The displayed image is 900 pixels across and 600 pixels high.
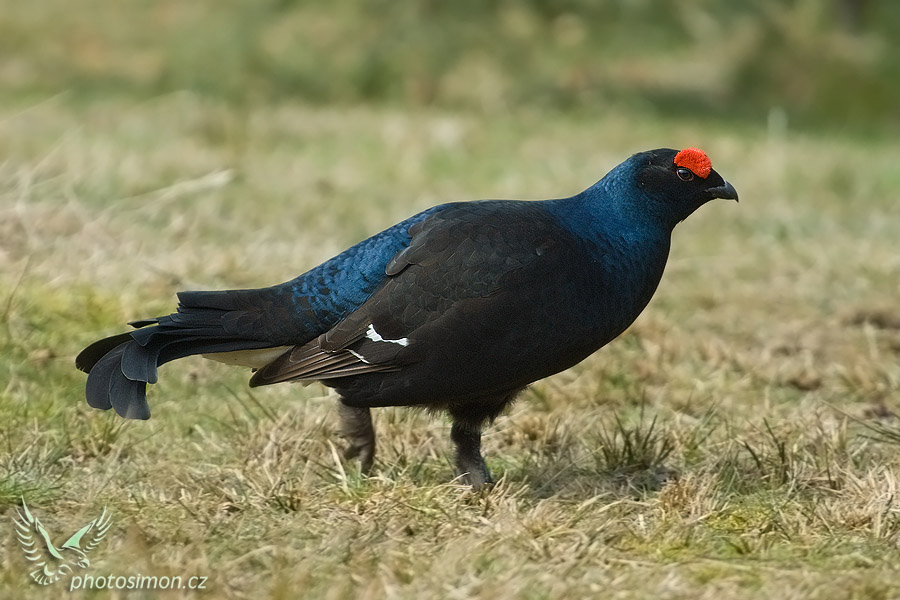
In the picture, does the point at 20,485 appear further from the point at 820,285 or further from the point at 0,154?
the point at 0,154

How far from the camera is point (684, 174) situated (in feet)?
12.6

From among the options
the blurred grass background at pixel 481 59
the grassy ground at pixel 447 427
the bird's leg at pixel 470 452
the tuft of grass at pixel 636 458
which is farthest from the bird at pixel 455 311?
the blurred grass background at pixel 481 59

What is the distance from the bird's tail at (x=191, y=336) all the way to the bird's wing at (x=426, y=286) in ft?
0.37

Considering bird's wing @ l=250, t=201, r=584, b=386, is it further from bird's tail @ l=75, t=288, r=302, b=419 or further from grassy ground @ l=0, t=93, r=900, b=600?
grassy ground @ l=0, t=93, r=900, b=600

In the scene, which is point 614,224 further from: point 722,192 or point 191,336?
point 191,336

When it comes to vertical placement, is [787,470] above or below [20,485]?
below

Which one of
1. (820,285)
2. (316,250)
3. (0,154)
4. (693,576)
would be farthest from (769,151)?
(693,576)

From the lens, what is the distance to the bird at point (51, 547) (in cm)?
305

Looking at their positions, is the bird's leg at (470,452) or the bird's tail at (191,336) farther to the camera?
the bird's leg at (470,452)

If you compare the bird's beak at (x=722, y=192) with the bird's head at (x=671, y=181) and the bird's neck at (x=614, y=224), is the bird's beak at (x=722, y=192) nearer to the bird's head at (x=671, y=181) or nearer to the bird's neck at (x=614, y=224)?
the bird's head at (x=671, y=181)

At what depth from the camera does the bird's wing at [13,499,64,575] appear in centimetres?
312

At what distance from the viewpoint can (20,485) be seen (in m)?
3.58

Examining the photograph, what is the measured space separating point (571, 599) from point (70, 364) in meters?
2.48

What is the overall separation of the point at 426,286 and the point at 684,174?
91 centimetres
